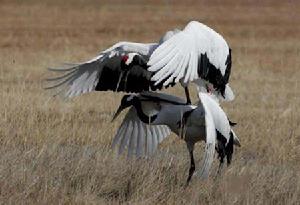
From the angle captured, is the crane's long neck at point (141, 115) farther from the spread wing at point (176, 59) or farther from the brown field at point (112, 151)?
the spread wing at point (176, 59)

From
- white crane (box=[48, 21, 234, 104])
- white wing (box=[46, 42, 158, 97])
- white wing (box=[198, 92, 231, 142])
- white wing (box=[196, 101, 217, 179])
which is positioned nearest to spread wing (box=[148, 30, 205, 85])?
white crane (box=[48, 21, 234, 104])

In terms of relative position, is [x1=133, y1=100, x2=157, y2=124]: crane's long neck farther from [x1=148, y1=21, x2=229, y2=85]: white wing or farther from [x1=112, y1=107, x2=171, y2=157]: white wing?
[x1=148, y1=21, x2=229, y2=85]: white wing

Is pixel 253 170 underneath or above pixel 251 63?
above

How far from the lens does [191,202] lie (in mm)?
7129

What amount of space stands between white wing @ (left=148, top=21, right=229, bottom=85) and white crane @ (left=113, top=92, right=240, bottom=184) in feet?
0.90

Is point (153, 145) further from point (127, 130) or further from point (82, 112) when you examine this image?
point (82, 112)

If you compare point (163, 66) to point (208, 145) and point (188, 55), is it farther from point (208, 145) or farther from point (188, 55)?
point (208, 145)

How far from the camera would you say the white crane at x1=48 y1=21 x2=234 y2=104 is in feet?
23.8

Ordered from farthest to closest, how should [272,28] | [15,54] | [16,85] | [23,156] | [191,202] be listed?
[272,28] < [15,54] < [16,85] < [23,156] < [191,202]

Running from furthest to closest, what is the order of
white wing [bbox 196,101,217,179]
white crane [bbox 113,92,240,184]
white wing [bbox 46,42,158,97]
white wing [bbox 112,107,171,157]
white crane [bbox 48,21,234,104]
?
white wing [bbox 112,107,171,157]
white wing [bbox 46,42,158,97]
white crane [bbox 113,92,240,184]
white crane [bbox 48,21,234,104]
white wing [bbox 196,101,217,179]

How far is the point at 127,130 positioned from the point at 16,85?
23.5ft

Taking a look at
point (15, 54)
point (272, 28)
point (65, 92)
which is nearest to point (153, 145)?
point (65, 92)

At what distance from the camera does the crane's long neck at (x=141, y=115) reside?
8.09m

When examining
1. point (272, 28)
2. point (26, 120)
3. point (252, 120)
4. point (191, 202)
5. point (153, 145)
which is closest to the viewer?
point (191, 202)
